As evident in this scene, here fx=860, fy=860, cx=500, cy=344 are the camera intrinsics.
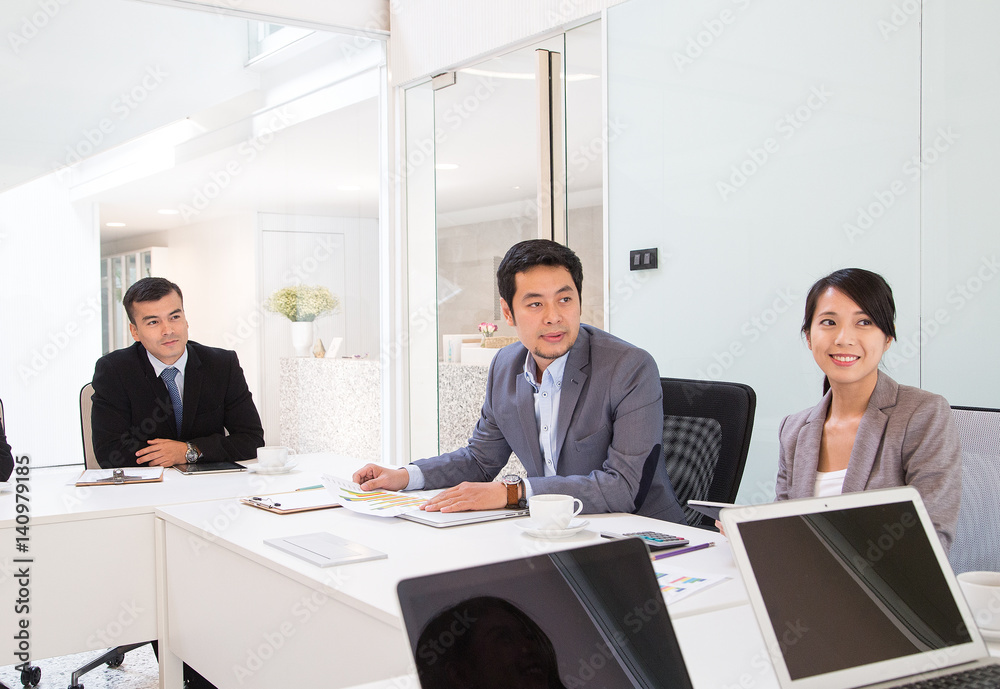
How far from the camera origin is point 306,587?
1468 mm

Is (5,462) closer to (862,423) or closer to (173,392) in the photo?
(173,392)

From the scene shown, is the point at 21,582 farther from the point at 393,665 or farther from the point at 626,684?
the point at 626,684

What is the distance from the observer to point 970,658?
3.12ft

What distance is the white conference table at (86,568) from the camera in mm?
2088

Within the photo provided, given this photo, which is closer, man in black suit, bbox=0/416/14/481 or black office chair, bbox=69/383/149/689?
man in black suit, bbox=0/416/14/481

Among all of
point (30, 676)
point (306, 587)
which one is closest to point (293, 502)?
point (306, 587)

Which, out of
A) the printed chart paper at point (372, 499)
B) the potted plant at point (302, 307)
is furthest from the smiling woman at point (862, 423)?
the potted plant at point (302, 307)

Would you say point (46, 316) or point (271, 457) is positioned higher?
point (46, 316)

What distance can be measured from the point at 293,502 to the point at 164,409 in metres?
1.13

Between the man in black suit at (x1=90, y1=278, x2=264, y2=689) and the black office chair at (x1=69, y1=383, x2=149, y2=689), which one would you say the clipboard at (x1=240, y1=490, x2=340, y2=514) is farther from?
the black office chair at (x1=69, y1=383, x2=149, y2=689)

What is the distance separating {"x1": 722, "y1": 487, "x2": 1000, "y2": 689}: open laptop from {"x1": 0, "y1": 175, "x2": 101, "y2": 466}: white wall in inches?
150

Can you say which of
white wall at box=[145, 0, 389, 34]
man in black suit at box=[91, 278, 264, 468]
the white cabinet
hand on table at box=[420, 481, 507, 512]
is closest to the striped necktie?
man in black suit at box=[91, 278, 264, 468]

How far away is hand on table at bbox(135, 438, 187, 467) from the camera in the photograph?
9.19ft

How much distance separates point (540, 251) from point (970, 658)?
1.52m
